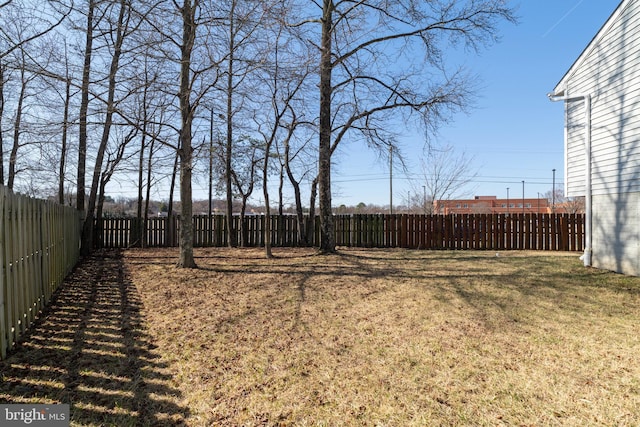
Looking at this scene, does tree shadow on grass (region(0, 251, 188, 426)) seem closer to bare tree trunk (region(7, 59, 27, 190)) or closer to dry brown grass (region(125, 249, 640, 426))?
dry brown grass (region(125, 249, 640, 426))

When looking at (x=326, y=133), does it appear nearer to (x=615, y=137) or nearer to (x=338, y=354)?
(x=615, y=137)

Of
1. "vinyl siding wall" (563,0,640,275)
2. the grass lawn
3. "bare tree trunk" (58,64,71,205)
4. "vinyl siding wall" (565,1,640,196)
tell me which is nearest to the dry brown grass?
the grass lawn

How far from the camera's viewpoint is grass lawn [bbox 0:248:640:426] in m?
2.28

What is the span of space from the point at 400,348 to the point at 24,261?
4151mm

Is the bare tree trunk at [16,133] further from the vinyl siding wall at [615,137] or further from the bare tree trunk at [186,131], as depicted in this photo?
the vinyl siding wall at [615,137]

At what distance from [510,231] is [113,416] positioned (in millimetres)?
12309

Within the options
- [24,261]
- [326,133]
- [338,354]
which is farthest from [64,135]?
[338,354]

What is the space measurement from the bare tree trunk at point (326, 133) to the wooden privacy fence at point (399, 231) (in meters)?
2.82

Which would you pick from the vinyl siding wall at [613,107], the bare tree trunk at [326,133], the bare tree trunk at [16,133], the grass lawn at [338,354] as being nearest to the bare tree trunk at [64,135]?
the bare tree trunk at [16,133]

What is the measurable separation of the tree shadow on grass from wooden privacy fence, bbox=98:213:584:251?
8.35m

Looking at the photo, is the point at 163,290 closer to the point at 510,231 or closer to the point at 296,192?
the point at 296,192

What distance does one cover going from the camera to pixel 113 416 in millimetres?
2176

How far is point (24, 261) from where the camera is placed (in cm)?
373

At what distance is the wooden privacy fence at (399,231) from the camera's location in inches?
438
